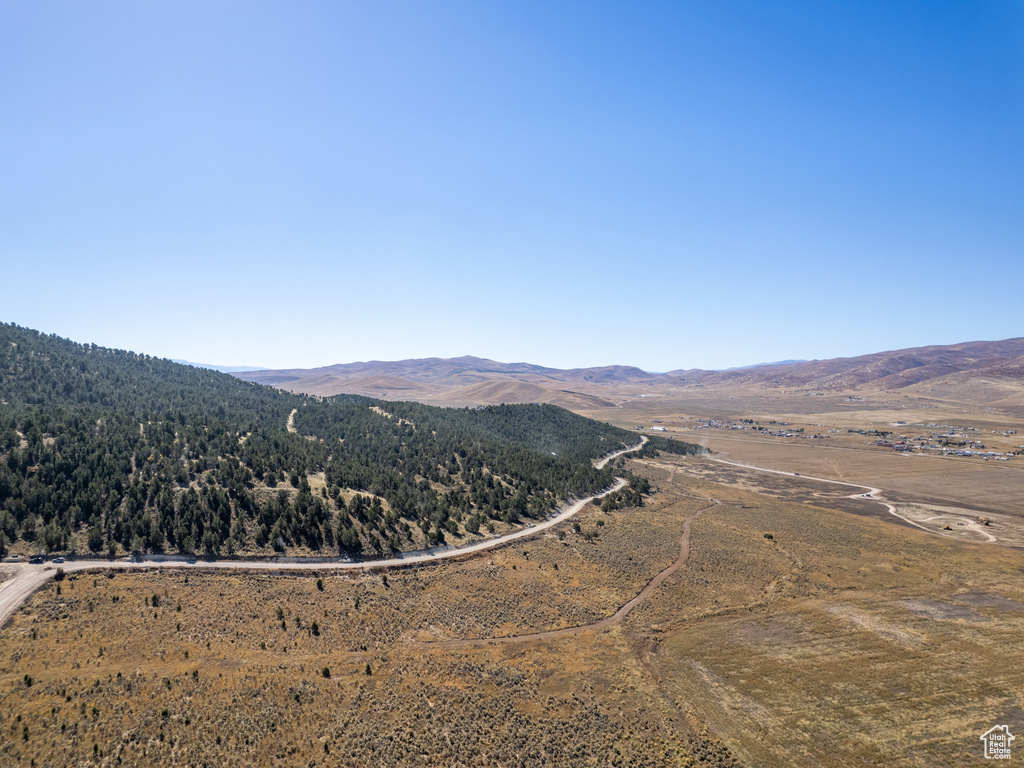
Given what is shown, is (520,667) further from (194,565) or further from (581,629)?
(194,565)

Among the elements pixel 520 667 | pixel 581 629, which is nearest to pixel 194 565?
pixel 520 667

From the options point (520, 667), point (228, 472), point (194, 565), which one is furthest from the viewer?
point (228, 472)

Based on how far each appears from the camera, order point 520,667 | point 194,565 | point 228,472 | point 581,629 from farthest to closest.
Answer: point 228,472
point 194,565
point 581,629
point 520,667

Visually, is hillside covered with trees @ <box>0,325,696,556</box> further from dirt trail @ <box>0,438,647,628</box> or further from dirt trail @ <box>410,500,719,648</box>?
dirt trail @ <box>410,500,719,648</box>

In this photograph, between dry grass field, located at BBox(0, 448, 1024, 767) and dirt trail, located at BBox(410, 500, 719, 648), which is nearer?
dry grass field, located at BBox(0, 448, 1024, 767)

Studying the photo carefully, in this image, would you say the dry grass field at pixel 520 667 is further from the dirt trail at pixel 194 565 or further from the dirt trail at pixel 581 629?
the dirt trail at pixel 194 565

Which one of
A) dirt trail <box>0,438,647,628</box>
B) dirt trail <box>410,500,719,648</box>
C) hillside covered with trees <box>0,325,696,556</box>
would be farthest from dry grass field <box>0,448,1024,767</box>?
hillside covered with trees <box>0,325,696,556</box>
